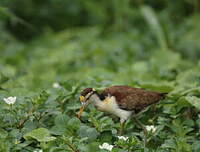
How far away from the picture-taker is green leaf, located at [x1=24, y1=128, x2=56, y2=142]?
4.37 m

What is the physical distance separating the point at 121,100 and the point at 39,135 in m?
0.83

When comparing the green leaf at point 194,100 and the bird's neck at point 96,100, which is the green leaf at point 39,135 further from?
the green leaf at point 194,100

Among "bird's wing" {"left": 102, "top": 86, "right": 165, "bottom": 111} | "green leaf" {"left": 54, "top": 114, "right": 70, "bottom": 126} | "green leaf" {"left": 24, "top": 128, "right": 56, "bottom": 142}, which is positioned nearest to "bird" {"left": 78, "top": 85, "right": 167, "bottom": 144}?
"bird's wing" {"left": 102, "top": 86, "right": 165, "bottom": 111}

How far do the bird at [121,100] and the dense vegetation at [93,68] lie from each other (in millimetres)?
91

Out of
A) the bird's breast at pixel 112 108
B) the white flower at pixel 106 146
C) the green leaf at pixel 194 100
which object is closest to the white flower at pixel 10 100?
the bird's breast at pixel 112 108

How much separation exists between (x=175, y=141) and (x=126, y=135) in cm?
48

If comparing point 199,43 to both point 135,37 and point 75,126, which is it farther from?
point 75,126

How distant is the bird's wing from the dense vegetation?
0.53 feet

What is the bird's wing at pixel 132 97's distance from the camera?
495 centimetres

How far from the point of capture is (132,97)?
5.00 metres

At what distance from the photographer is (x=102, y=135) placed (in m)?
4.66

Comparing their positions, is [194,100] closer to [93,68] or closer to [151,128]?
[151,128]

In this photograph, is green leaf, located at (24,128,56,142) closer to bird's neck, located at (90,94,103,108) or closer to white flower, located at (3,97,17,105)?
white flower, located at (3,97,17,105)

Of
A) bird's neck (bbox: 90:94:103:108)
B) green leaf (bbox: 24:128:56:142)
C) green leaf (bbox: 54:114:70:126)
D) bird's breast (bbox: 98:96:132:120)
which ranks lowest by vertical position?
green leaf (bbox: 24:128:56:142)
